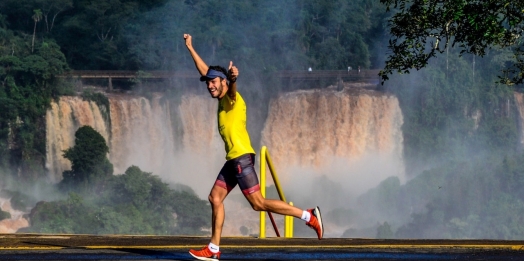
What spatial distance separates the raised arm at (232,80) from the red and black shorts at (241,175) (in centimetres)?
57

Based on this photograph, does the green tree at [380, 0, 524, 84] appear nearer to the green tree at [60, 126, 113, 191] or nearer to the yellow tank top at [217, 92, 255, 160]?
the yellow tank top at [217, 92, 255, 160]

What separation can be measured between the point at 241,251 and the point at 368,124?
6218 centimetres

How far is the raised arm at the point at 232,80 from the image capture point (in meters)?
10.8

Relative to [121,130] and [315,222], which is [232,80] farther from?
[121,130]

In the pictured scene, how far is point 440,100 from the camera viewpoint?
81812 mm

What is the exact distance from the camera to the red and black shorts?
436 inches

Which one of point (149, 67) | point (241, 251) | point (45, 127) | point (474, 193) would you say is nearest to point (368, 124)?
point (474, 193)

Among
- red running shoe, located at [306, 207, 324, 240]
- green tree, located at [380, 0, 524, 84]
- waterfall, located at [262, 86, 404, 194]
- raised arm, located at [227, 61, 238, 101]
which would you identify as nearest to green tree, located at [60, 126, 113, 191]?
waterfall, located at [262, 86, 404, 194]

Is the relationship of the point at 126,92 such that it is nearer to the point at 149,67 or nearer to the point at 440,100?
the point at 149,67

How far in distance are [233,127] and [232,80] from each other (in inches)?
19.0

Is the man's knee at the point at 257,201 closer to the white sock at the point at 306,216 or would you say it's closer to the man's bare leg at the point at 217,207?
the man's bare leg at the point at 217,207

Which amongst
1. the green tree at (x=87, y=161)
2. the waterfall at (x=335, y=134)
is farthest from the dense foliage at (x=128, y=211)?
the waterfall at (x=335, y=134)

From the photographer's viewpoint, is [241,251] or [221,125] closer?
[221,125]

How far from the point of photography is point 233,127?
1105cm
